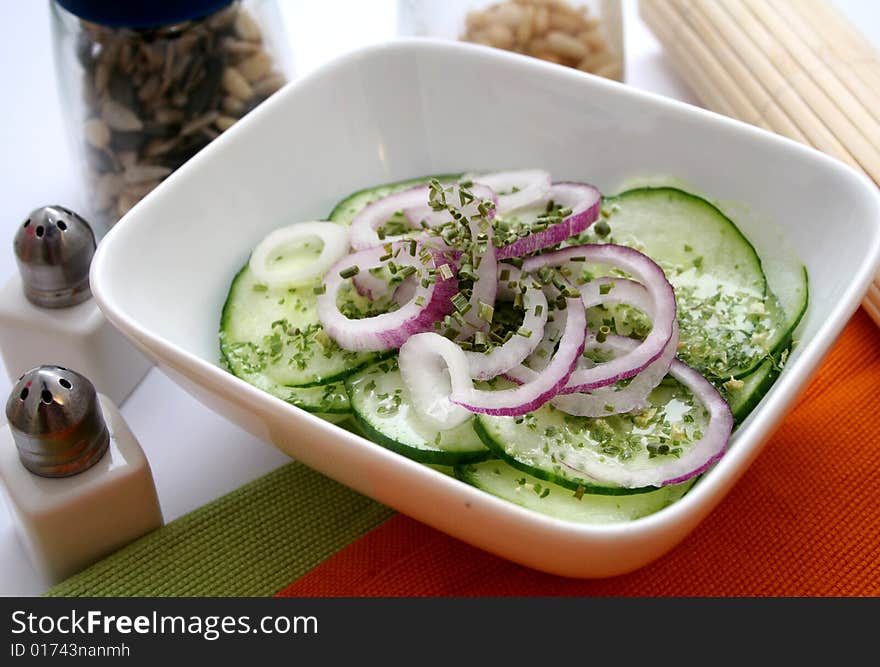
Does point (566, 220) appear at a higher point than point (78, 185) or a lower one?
higher

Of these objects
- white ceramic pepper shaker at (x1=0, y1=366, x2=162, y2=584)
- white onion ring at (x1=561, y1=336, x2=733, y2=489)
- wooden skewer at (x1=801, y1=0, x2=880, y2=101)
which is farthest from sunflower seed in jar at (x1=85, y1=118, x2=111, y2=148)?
wooden skewer at (x1=801, y1=0, x2=880, y2=101)

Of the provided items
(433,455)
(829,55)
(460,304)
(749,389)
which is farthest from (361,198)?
(829,55)

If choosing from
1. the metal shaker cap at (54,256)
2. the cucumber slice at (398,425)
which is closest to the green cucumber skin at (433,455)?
the cucumber slice at (398,425)

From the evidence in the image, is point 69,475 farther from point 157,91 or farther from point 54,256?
point 157,91

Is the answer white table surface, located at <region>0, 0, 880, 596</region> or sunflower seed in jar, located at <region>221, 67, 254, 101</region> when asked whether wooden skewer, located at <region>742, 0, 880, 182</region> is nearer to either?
white table surface, located at <region>0, 0, 880, 596</region>

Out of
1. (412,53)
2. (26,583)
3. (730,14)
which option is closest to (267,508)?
(26,583)
